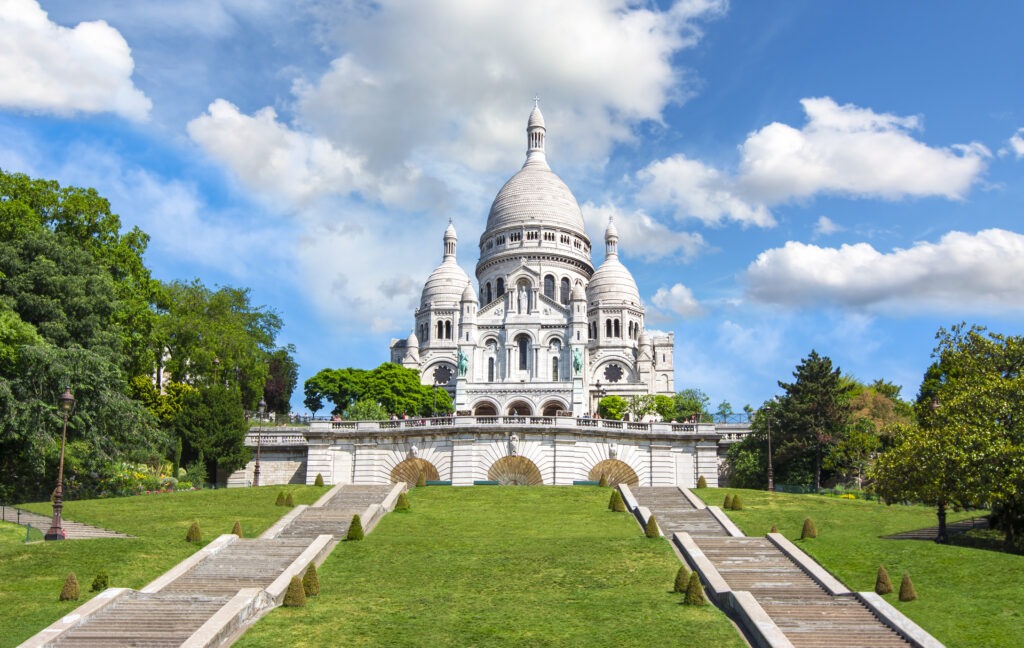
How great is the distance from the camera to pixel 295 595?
24094mm

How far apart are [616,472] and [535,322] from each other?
5457cm

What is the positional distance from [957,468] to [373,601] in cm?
1885

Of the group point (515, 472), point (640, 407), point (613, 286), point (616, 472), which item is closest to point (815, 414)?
point (616, 472)

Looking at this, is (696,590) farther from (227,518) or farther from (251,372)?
(251,372)

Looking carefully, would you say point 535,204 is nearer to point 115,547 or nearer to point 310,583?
point 115,547

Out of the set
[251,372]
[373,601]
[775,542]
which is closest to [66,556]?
[373,601]

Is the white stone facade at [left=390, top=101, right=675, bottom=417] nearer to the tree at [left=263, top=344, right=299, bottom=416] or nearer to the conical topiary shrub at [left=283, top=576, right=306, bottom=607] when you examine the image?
the tree at [left=263, top=344, right=299, bottom=416]

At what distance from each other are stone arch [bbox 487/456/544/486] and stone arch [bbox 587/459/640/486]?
128 inches

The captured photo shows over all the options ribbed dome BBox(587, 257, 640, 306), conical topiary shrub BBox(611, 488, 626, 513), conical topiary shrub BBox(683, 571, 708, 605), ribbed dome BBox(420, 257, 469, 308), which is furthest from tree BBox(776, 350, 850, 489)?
ribbed dome BBox(420, 257, 469, 308)

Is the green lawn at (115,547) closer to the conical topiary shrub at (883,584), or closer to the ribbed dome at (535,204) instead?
the conical topiary shrub at (883,584)

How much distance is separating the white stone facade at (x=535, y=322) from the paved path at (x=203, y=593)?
A: 62694 mm

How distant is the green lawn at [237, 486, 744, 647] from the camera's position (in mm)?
21562

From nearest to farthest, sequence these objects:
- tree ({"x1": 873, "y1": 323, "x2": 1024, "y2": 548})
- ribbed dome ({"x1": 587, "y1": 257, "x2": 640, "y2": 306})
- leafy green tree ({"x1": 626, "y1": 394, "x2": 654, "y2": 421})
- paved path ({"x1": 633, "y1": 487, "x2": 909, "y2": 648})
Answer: paved path ({"x1": 633, "y1": 487, "x2": 909, "y2": 648}), tree ({"x1": 873, "y1": 323, "x2": 1024, "y2": 548}), leafy green tree ({"x1": 626, "y1": 394, "x2": 654, "y2": 421}), ribbed dome ({"x1": 587, "y1": 257, "x2": 640, "y2": 306})

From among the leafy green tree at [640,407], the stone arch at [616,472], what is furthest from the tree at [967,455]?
the leafy green tree at [640,407]
